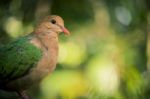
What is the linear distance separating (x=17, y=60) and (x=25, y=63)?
6cm

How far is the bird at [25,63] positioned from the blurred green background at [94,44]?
12.3 inches

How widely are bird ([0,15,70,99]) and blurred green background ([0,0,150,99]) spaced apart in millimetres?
311

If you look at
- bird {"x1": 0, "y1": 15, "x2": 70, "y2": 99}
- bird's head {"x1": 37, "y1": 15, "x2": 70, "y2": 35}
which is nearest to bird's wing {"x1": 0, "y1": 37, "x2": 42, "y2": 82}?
bird {"x1": 0, "y1": 15, "x2": 70, "y2": 99}

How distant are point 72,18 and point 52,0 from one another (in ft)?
0.92

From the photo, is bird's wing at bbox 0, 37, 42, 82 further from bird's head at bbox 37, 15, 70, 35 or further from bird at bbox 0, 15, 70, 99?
bird's head at bbox 37, 15, 70, 35

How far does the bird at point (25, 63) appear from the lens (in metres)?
4.14

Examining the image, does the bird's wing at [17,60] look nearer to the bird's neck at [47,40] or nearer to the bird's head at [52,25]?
the bird's neck at [47,40]

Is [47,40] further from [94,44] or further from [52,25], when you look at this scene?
[94,44]

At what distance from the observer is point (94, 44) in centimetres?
579

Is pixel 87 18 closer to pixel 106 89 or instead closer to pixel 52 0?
pixel 52 0

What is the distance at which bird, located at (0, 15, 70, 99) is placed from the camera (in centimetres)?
414

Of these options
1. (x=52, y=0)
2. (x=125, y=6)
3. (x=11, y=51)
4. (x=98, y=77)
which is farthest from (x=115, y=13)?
(x=11, y=51)

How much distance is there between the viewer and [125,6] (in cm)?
639

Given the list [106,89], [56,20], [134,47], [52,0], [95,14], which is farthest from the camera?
[95,14]
